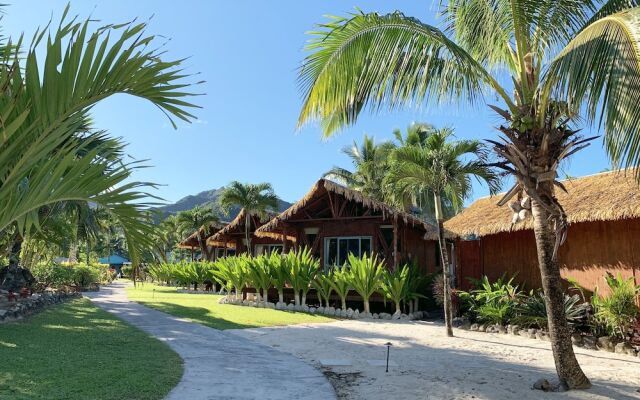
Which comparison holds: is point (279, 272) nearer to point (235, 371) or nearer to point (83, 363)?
A: point (235, 371)

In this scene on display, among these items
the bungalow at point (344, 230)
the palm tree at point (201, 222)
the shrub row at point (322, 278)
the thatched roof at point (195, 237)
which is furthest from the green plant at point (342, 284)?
the palm tree at point (201, 222)

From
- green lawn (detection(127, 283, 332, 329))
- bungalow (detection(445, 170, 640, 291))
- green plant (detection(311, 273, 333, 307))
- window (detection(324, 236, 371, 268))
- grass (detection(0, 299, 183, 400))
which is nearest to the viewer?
grass (detection(0, 299, 183, 400))

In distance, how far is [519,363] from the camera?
719 cm

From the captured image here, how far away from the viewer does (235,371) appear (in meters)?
5.97

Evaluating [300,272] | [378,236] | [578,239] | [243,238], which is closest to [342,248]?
[378,236]

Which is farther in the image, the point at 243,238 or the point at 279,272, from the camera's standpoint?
the point at 243,238

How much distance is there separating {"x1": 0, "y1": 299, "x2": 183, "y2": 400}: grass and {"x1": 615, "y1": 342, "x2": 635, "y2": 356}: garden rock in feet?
24.0

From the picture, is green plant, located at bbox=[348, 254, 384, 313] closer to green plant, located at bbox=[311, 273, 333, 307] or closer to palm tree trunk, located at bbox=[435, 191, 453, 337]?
green plant, located at bbox=[311, 273, 333, 307]

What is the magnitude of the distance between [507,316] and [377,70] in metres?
7.51

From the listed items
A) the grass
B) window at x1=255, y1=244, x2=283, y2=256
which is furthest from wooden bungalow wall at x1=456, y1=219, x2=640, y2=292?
window at x1=255, y1=244, x2=283, y2=256

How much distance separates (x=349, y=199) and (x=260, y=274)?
12.6 feet

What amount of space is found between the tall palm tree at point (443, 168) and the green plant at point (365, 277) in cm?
373

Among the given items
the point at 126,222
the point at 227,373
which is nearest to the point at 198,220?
the point at 227,373

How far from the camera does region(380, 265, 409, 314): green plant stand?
1355cm
